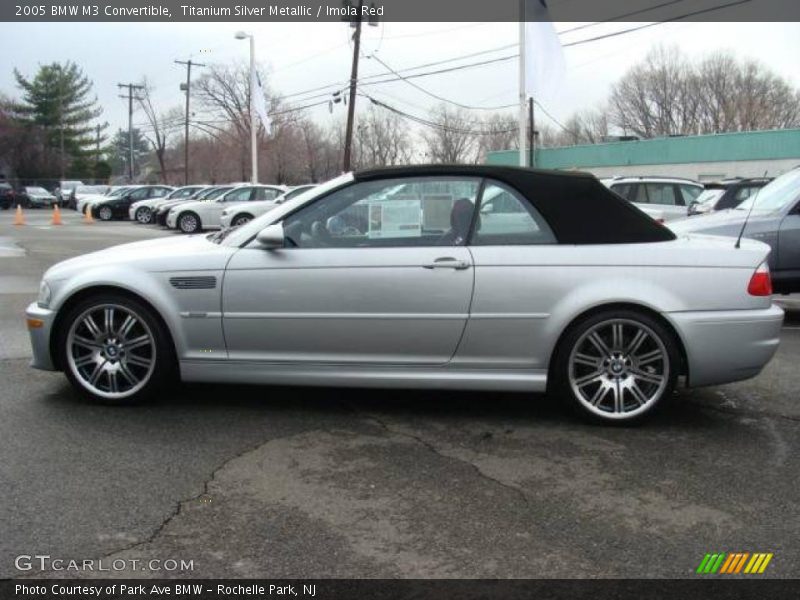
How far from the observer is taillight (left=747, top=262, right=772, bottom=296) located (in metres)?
4.51

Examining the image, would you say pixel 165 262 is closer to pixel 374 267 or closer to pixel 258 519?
pixel 374 267

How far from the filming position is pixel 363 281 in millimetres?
4539

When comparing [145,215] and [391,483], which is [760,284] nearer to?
[391,483]

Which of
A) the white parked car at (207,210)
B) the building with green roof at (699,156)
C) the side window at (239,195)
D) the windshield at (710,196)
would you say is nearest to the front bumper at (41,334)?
the windshield at (710,196)

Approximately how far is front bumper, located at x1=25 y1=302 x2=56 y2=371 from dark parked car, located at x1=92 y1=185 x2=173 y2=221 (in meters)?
29.8

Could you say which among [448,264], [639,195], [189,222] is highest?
[639,195]

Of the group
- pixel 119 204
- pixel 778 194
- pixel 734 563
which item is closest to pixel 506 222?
pixel 734 563

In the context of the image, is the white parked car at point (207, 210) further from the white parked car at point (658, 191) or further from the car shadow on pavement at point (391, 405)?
the car shadow on pavement at point (391, 405)

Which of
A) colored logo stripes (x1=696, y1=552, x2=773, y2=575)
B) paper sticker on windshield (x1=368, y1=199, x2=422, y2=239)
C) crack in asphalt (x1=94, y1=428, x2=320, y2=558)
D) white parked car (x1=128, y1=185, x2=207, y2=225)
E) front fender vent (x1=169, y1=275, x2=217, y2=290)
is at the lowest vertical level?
colored logo stripes (x1=696, y1=552, x2=773, y2=575)

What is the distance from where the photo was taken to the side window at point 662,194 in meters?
15.4

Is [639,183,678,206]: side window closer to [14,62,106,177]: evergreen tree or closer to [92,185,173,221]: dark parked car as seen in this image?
[92,185,173,221]: dark parked car
